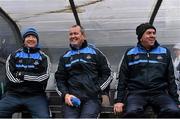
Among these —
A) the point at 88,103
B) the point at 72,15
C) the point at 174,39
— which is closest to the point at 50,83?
the point at 72,15

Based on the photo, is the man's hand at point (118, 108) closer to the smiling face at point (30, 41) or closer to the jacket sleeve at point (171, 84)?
the jacket sleeve at point (171, 84)

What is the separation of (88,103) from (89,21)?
2361 mm

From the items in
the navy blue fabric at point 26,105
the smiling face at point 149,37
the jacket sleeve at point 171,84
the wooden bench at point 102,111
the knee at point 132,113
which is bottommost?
the wooden bench at point 102,111

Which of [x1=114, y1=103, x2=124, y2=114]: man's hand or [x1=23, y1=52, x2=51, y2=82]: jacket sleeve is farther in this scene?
[x1=23, y1=52, x2=51, y2=82]: jacket sleeve

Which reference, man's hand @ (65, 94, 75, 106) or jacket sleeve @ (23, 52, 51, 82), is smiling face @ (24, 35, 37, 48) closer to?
jacket sleeve @ (23, 52, 51, 82)

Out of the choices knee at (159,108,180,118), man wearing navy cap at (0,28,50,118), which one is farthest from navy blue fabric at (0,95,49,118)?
knee at (159,108,180,118)

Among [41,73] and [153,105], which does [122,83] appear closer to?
[153,105]

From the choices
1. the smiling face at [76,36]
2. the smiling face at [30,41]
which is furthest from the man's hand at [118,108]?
the smiling face at [30,41]

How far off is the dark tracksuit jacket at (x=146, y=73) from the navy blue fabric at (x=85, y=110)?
11.3 inches

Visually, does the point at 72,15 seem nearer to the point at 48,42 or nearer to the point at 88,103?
the point at 48,42

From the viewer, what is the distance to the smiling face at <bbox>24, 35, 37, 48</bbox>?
254 inches

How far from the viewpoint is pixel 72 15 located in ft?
25.7

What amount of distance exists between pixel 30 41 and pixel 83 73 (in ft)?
2.76

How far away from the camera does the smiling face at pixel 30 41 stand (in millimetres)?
6457
